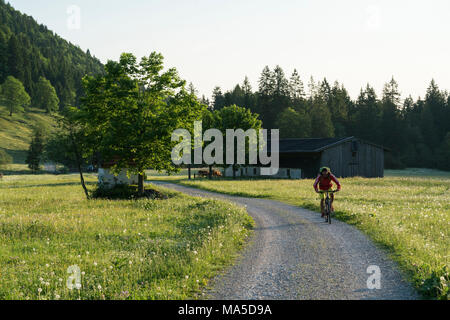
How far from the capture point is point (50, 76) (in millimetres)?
165625

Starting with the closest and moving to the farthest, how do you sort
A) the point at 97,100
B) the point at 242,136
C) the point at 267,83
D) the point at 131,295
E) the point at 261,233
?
the point at 131,295 → the point at 261,233 → the point at 97,100 → the point at 242,136 → the point at 267,83

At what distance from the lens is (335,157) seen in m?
52.2

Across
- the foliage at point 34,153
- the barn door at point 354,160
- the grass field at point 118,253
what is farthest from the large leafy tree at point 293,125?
the grass field at point 118,253

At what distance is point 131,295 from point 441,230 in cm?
1152

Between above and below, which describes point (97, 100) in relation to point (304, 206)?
above

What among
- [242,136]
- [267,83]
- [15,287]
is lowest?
[15,287]

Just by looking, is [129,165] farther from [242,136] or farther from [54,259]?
[242,136]

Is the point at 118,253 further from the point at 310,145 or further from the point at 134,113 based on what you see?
the point at 310,145

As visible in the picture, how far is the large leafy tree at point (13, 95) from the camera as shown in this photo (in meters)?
127

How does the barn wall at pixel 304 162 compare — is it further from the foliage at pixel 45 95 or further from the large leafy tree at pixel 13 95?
the foliage at pixel 45 95

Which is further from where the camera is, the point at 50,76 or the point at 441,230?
the point at 50,76

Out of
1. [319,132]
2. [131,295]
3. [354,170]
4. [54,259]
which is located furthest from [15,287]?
[319,132]

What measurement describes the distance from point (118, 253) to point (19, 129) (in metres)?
132

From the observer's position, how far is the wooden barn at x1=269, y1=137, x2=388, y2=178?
5138cm
